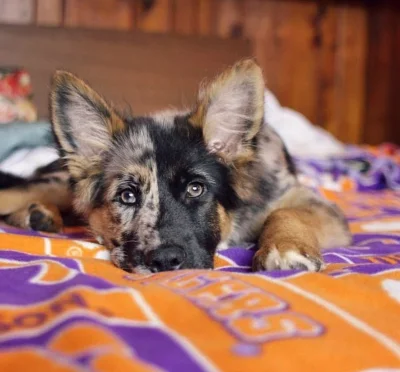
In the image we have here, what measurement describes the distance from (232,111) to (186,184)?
30 cm

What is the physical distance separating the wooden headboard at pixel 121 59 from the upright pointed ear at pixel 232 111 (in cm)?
191

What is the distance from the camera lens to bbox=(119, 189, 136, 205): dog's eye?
1.83 metres

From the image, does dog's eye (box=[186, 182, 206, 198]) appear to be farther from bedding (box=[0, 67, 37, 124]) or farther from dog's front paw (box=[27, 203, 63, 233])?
bedding (box=[0, 67, 37, 124])

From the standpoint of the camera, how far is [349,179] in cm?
354

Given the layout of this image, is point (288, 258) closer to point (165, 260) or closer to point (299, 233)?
point (299, 233)

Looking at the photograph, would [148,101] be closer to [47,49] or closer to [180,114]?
[47,49]

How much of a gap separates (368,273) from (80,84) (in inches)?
39.5

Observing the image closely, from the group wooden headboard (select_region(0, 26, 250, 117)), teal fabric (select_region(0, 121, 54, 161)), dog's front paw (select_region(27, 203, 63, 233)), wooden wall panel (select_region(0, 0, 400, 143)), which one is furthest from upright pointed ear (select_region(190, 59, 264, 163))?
wooden wall panel (select_region(0, 0, 400, 143))

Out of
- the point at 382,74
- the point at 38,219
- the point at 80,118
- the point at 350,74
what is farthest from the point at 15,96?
the point at 382,74

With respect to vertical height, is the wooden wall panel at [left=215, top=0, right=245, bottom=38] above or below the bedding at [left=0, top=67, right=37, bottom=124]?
above

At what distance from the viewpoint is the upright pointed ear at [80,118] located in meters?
1.93

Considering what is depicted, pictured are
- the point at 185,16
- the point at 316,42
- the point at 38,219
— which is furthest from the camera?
the point at 316,42

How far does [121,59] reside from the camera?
13.5 feet

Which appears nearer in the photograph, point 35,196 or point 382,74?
point 35,196
